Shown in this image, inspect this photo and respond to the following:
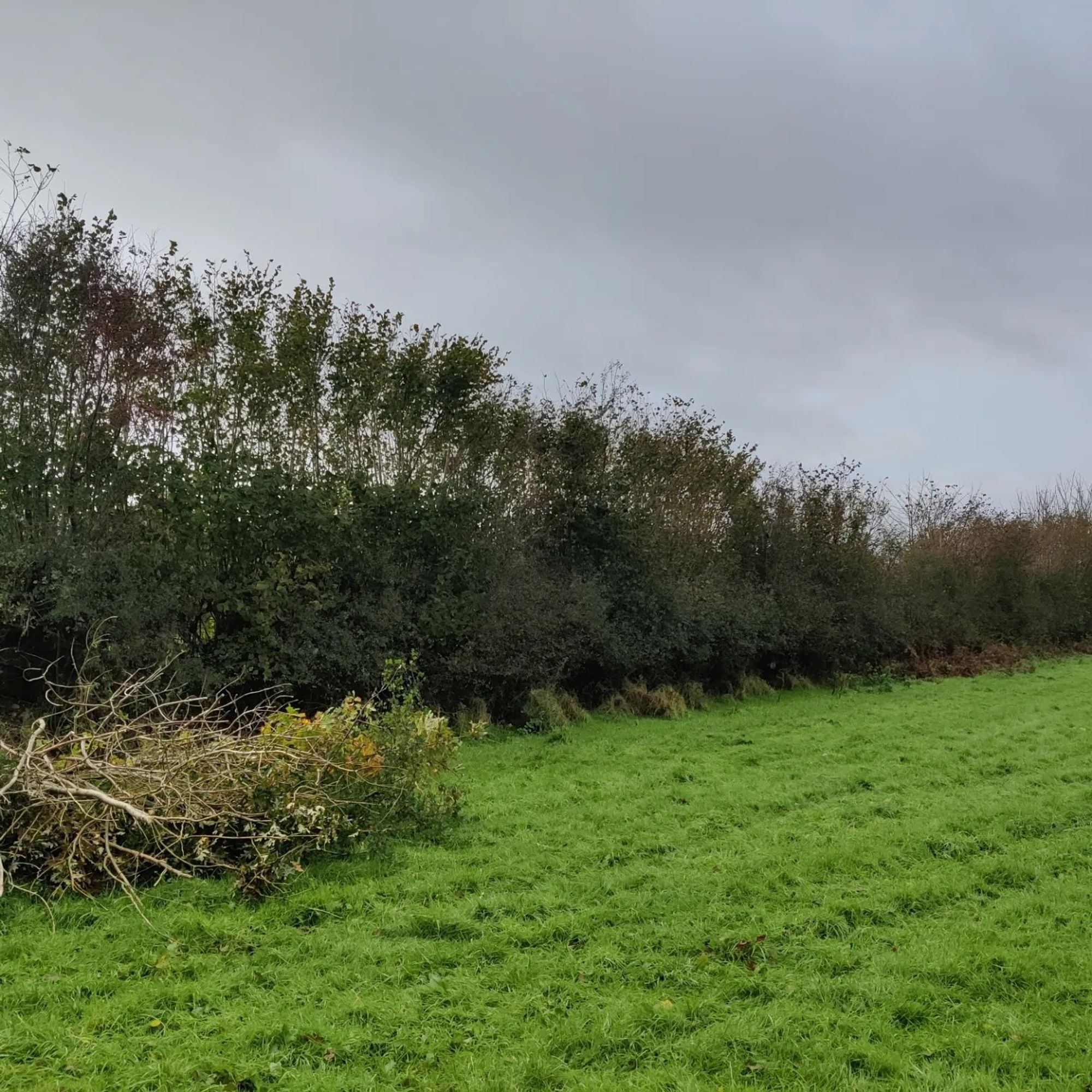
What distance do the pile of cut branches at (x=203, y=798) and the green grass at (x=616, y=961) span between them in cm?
30

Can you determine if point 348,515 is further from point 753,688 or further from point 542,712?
point 753,688

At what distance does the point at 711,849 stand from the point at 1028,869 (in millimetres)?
2193

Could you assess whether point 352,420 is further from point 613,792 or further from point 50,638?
point 613,792

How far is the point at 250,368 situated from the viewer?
11.8m

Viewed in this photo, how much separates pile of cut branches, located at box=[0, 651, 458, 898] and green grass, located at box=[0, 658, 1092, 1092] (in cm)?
30

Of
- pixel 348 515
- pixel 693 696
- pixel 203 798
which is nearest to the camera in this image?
pixel 203 798

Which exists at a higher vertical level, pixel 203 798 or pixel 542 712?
pixel 203 798

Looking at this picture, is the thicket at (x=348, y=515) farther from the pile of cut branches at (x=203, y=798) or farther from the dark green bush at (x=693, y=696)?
the pile of cut branches at (x=203, y=798)

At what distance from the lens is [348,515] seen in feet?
38.1

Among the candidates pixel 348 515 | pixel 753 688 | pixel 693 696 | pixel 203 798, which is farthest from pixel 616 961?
pixel 753 688

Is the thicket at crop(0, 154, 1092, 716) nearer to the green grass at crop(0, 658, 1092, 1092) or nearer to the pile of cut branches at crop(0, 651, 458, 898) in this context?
the pile of cut branches at crop(0, 651, 458, 898)

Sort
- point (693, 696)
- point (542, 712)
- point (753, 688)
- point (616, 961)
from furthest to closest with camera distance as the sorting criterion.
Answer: point (753, 688), point (693, 696), point (542, 712), point (616, 961)

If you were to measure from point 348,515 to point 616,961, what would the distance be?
8.42 m

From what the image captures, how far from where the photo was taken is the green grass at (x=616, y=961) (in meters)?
3.44
